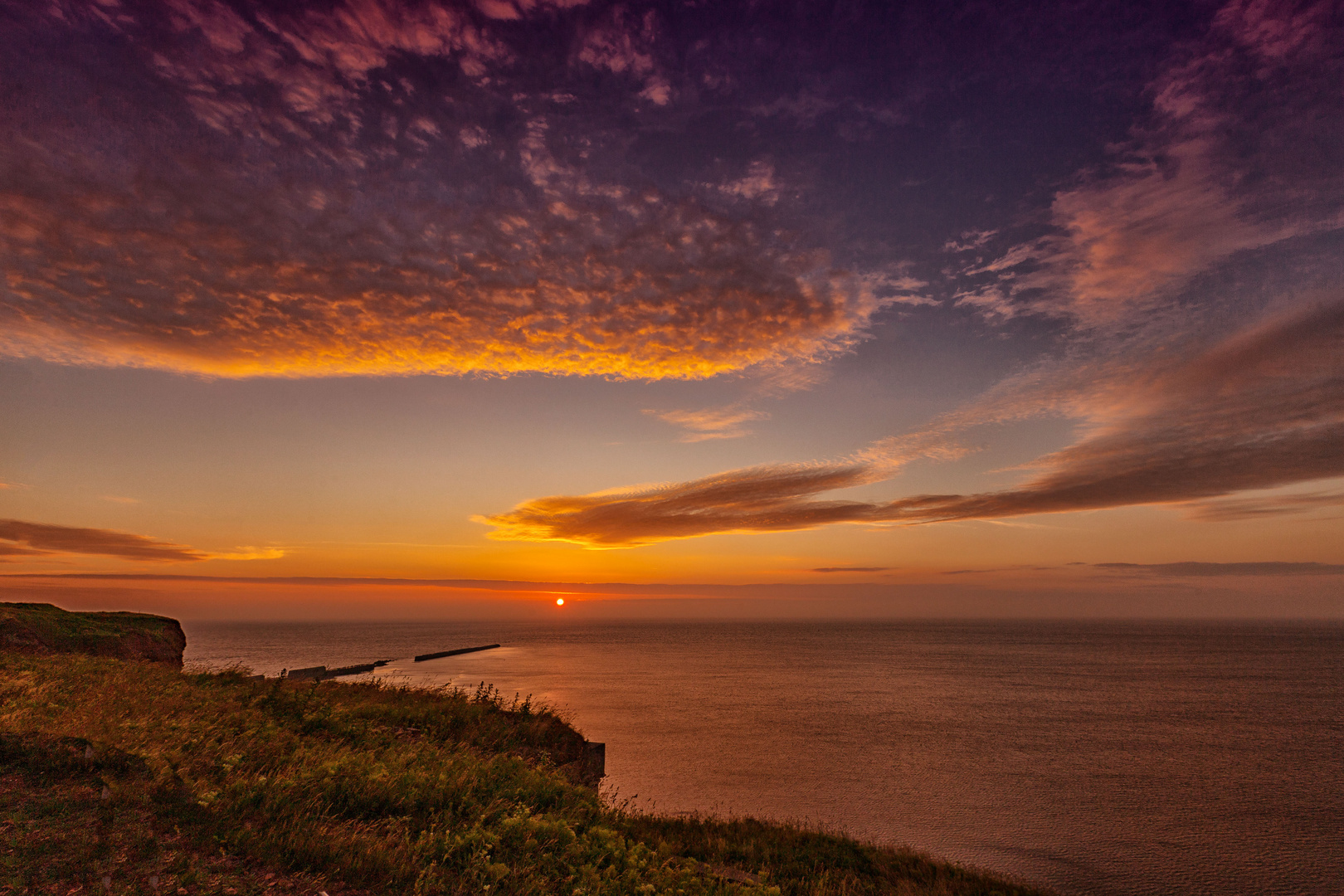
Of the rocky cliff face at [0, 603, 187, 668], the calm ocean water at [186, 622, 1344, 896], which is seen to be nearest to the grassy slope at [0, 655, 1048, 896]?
the rocky cliff face at [0, 603, 187, 668]

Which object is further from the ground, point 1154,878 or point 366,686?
point 366,686

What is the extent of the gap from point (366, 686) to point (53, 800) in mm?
16658

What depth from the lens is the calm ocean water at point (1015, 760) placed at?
24.7m

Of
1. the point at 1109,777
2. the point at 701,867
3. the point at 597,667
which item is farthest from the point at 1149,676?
the point at 701,867

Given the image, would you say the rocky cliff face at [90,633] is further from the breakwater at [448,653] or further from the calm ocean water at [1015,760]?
the breakwater at [448,653]

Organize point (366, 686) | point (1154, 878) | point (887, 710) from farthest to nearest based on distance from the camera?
point (887, 710) → point (366, 686) → point (1154, 878)

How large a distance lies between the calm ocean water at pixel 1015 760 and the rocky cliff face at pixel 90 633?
2494 cm

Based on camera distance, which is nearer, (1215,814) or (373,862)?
(373,862)

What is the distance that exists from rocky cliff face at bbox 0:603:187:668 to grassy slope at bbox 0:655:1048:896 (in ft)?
34.7

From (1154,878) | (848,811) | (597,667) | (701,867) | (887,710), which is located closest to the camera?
(701,867)

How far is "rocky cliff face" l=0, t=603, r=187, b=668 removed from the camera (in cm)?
2559

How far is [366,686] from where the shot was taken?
2398 centimetres

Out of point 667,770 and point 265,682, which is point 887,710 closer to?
point 667,770

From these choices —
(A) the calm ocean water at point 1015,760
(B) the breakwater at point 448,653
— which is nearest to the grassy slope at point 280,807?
(A) the calm ocean water at point 1015,760
